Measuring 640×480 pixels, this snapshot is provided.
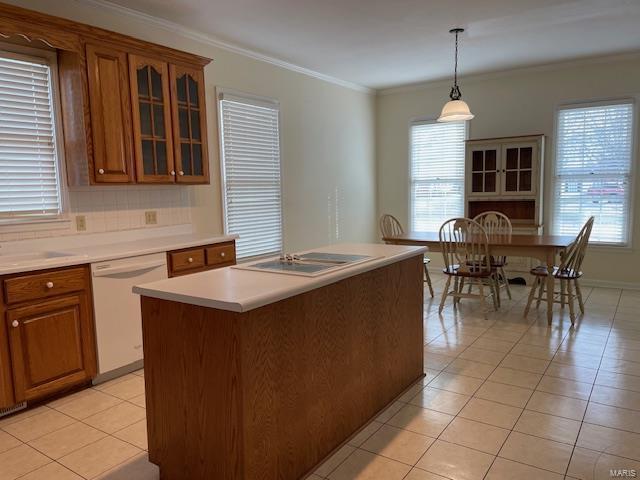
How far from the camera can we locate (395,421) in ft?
8.18

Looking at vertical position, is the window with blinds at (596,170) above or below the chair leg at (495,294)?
above

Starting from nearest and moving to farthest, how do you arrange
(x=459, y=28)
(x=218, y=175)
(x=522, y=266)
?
(x=459, y=28), (x=218, y=175), (x=522, y=266)

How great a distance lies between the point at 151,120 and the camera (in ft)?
11.2

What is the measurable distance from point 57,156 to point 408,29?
117 inches

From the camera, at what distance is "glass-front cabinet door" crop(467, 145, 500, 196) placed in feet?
18.4

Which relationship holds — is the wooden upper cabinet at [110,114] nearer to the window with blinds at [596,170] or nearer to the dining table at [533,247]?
the dining table at [533,247]

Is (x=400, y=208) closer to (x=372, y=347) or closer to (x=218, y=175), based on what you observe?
(x=218, y=175)

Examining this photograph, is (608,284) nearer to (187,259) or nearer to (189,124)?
(187,259)

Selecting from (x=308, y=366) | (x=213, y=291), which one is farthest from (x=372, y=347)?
(x=213, y=291)

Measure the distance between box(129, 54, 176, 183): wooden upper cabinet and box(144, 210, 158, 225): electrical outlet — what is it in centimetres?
36

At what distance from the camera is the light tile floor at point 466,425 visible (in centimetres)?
209

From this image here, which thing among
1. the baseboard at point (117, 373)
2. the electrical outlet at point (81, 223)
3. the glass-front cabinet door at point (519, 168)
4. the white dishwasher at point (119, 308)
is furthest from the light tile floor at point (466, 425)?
the glass-front cabinet door at point (519, 168)

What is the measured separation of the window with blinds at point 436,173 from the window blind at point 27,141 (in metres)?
4.64

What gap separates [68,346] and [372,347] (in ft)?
5.88
